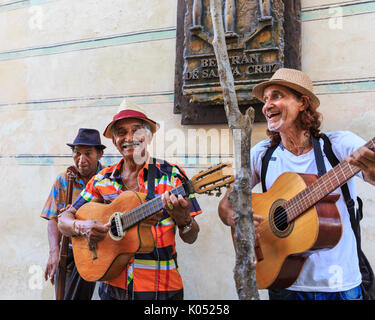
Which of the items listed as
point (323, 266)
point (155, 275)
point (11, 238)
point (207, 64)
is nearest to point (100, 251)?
point (155, 275)

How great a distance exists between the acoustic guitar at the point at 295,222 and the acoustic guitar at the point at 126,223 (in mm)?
324

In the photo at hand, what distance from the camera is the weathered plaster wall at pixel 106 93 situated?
3.02 meters

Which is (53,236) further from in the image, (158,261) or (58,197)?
(158,261)

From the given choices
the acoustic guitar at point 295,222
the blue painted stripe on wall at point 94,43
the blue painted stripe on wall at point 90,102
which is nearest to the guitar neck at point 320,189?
the acoustic guitar at point 295,222

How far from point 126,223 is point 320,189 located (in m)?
1.18

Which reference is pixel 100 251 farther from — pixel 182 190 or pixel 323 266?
pixel 323 266

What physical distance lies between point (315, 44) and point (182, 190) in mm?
1771

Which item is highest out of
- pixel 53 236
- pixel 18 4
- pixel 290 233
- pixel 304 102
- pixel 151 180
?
pixel 18 4

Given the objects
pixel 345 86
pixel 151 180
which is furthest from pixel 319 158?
pixel 345 86

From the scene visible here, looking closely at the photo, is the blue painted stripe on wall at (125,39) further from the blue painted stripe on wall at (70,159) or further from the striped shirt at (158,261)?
the striped shirt at (158,261)

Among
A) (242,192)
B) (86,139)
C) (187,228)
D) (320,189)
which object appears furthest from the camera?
(86,139)

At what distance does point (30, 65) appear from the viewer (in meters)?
4.44

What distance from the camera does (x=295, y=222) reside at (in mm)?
2049

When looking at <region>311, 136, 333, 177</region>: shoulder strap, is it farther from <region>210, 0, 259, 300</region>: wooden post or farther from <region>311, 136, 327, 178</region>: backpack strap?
<region>210, 0, 259, 300</region>: wooden post
